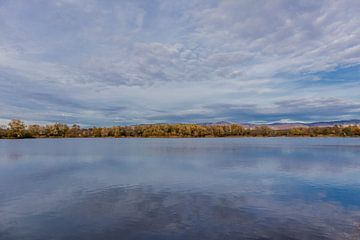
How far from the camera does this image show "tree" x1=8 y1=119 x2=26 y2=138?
19375 cm

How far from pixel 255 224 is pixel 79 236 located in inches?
374

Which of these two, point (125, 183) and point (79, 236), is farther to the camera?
point (125, 183)

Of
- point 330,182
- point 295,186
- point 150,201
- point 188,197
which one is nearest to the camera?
point 150,201

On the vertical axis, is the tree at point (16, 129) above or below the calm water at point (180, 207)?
above

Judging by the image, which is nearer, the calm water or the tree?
the calm water

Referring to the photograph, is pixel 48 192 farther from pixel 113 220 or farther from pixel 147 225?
pixel 147 225

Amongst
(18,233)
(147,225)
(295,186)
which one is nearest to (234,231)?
(147,225)

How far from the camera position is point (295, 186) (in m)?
28.4

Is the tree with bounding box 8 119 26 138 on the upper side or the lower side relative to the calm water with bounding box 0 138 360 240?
upper

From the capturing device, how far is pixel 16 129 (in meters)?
194

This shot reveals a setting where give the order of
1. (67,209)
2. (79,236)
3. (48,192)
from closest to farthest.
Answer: (79,236) < (67,209) < (48,192)

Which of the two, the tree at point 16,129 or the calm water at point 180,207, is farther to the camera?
the tree at point 16,129

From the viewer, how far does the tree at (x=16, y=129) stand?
19375cm

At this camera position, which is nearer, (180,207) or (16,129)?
(180,207)
